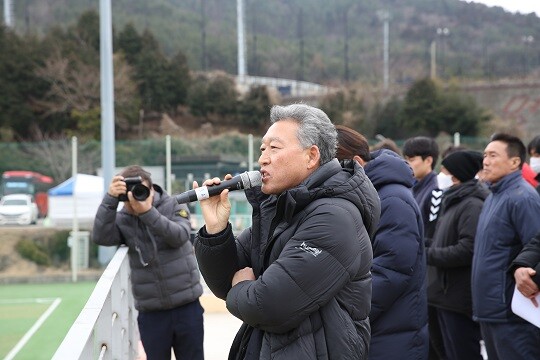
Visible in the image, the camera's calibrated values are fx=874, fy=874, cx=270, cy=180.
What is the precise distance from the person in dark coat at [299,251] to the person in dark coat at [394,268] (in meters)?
1.11

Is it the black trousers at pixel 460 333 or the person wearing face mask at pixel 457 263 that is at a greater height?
the person wearing face mask at pixel 457 263

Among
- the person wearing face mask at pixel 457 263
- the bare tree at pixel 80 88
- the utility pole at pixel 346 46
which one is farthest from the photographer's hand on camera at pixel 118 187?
the utility pole at pixel 346 46

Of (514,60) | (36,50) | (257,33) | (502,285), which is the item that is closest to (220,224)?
(502,285)

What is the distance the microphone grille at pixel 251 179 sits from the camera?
9.66 ft

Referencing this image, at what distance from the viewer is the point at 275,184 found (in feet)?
9.43

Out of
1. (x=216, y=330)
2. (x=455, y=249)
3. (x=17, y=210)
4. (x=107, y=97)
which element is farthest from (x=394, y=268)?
(x=17, y=210)

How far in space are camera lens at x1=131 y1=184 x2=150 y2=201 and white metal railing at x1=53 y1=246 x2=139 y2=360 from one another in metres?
0.36

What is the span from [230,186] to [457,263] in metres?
3.13

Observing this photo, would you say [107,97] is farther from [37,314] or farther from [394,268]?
[394,268]

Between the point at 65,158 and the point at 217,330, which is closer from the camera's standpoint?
the point at 217,330

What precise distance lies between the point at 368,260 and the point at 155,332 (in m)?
A: 2.83

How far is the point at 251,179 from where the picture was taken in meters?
2.95

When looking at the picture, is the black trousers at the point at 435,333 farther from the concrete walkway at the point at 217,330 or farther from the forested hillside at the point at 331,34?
the forested hillside at the point at 331,34

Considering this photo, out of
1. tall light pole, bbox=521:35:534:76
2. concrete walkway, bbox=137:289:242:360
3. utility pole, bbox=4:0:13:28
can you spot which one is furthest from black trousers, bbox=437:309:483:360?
tall light pole, bbox=521:35:534:76
